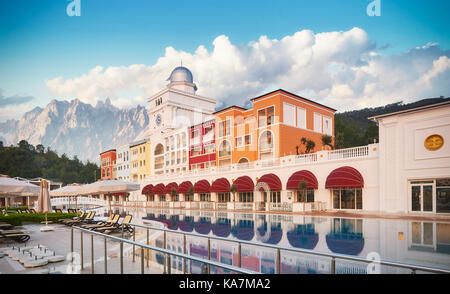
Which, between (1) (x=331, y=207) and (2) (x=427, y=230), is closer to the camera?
(2) (x=427, y=230)

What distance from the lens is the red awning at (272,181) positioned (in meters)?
29.6

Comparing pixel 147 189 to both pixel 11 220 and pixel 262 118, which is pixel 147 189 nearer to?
pixel 262 118

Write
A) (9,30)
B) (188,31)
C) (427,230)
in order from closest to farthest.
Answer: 1. (427,230)
2. (188,31)
3. (9,30)

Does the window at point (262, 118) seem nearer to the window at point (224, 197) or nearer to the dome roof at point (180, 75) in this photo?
the window at point (224, 197)

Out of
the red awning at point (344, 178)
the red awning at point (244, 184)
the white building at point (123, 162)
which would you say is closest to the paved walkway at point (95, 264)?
the red awning at point (344, 178)

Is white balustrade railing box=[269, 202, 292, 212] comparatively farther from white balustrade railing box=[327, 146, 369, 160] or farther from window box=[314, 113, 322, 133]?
window box=[314, 113, 322, 133]

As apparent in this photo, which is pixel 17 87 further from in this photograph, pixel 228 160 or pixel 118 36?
pixel 228 160

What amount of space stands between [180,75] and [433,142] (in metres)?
54.5

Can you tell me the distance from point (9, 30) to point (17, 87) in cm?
440

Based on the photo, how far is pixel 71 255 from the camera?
8.09 m

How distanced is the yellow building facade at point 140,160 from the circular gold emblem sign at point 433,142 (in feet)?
171

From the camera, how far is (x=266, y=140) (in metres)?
36.4
